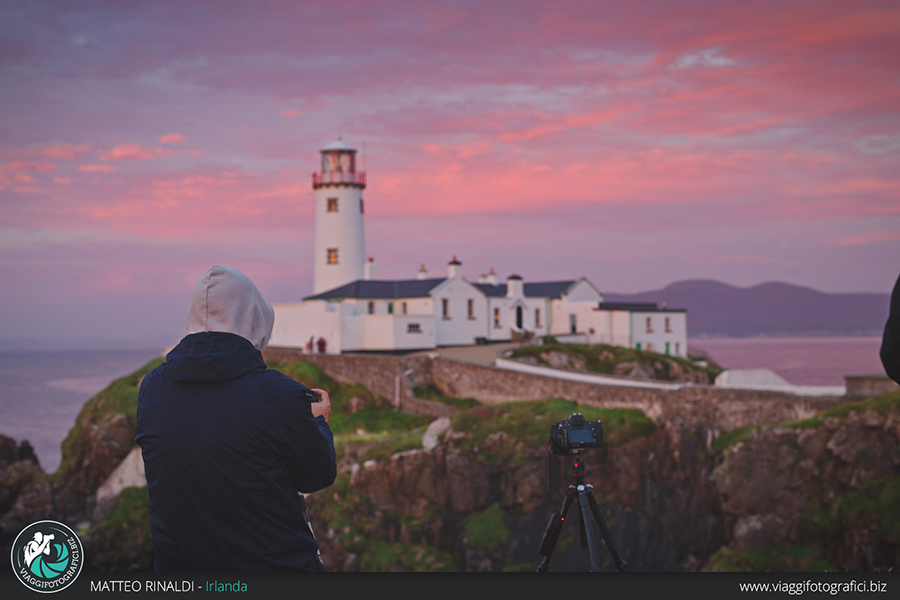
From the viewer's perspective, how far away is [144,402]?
202 centimetres

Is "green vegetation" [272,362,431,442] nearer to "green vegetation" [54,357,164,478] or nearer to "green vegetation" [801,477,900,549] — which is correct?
"green vegetation" [54,357,164,478]

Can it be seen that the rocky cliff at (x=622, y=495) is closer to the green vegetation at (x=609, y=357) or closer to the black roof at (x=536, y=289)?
the green vegetation at (x=609, y=357)

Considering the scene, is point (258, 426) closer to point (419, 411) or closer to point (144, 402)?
point (144, 402)

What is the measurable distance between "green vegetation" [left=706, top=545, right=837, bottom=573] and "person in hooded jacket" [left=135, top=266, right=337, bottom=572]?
11911 millimetres

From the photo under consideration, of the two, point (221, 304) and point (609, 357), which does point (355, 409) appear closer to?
point (609, 357)

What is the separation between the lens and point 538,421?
15.6m

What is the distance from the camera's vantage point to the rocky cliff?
13195 millimetres

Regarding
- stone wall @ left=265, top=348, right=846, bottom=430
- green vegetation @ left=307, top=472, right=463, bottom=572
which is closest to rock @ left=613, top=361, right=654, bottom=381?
stone wall @ left=265, top=348, right=846, bottom=430

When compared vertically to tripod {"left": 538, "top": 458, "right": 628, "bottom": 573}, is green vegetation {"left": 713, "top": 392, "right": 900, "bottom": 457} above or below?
below

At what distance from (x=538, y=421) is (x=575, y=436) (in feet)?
39.9

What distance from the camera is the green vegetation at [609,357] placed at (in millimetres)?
22781

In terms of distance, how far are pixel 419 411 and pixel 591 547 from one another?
16385 millimetres

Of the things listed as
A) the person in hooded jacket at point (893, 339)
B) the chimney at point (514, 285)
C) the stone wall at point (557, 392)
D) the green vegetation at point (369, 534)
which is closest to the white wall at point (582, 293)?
the chimney at point (514, 285)

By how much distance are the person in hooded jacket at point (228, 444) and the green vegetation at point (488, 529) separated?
1292 cm
